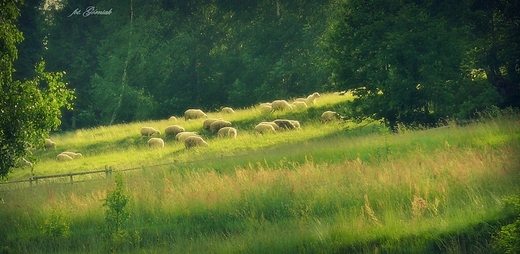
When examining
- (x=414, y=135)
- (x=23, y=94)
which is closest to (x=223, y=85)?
(x=414, y=135)

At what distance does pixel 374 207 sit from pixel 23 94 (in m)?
8.78

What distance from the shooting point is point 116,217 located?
54.4ft

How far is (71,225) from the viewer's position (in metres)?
18.7

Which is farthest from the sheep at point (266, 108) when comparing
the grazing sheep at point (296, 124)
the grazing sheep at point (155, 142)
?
the grazing sheep at point (155, 142)

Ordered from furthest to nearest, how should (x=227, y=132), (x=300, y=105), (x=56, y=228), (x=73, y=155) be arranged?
(x=300, y=105) → (x=73, y=155) → (x=227, y=132) → (x=56, y=228)

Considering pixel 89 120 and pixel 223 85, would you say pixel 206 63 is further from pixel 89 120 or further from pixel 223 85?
pixel 89 120

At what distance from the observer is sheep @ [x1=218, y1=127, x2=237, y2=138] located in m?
35.0

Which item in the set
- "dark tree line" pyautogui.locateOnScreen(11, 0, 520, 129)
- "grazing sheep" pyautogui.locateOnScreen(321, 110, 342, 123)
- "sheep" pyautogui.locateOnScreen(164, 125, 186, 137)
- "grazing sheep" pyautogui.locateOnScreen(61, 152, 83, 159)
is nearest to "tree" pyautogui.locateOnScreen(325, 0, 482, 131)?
"grazing sheep" pyautogui.locateOnScreen(321, 110, 342, 123)

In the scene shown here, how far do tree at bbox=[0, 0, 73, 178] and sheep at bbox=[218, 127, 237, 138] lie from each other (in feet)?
57.6

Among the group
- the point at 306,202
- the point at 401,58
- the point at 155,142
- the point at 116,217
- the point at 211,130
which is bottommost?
the point at 306,202

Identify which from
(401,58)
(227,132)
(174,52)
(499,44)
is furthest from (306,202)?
(174,52)

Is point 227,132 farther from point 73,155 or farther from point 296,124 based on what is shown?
point 73,155

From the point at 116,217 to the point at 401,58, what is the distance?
1682cm

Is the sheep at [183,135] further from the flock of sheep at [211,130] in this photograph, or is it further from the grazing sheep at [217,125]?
the grazing sheep at [217,125]
